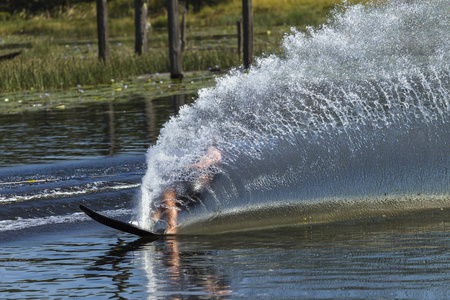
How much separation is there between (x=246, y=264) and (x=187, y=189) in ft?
6.51

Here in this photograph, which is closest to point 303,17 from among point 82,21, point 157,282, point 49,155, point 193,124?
point 82,21

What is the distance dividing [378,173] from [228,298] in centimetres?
384

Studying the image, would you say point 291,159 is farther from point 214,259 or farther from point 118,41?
point 118,41

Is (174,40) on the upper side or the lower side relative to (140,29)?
lower

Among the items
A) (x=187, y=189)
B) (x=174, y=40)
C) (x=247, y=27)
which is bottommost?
(x=187, y=189)

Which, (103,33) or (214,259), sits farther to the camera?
(103,33)

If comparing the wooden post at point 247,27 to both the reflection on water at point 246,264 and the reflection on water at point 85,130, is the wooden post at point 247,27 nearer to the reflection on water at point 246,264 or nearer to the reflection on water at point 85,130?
the reflection on water at point 85,130

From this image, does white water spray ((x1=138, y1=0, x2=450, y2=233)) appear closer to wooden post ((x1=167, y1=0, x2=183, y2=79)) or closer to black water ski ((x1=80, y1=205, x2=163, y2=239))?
black water ski ((x1=80, y1=205, x2=163, y2=239))

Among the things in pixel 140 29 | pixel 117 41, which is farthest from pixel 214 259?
pixel 117 41

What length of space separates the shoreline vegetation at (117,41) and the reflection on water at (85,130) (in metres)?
1.97

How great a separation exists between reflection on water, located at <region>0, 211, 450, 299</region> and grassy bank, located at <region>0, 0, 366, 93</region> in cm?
1547

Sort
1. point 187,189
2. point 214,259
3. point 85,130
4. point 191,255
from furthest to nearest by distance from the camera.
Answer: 1. point 85,130
2. point 187,189
3. point 191,255
4. point 214,259

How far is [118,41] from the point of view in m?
43.6

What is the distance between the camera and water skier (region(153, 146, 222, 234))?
8.34 metres
